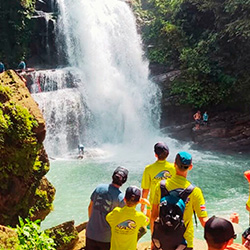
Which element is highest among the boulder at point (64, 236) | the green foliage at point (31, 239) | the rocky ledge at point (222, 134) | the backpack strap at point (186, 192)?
the backpack strap at point (186, 192)

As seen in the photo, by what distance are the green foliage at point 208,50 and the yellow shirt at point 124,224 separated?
1586 cm

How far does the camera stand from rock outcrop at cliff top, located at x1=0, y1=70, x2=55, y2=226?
4.66 meters

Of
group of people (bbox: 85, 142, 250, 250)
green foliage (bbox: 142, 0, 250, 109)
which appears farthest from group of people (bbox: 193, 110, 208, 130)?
group of people (bbox: 85, 142, 250, 250)

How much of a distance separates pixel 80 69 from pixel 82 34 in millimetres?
3137

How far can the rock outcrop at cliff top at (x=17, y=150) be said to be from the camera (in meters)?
4.66

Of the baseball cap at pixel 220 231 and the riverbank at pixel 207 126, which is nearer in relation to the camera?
the baseball cap at pixel 220 231

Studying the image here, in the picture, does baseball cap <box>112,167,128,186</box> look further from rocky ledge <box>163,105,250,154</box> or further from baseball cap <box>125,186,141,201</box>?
rocky ledge <box>163,105,250,154</box>

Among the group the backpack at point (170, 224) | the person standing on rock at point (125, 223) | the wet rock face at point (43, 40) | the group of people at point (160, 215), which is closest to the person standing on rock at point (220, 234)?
the group of people at point (160, 215)

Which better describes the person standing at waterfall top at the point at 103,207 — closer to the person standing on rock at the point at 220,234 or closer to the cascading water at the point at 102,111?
the person standing on rock at the point at 220,234

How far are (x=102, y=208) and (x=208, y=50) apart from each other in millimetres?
17707

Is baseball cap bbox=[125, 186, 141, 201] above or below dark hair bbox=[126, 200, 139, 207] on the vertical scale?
above

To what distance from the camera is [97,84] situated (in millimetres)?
21422

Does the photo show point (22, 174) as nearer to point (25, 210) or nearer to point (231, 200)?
point (25, 210)

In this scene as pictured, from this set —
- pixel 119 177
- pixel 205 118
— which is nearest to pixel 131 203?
pixel 119 177
